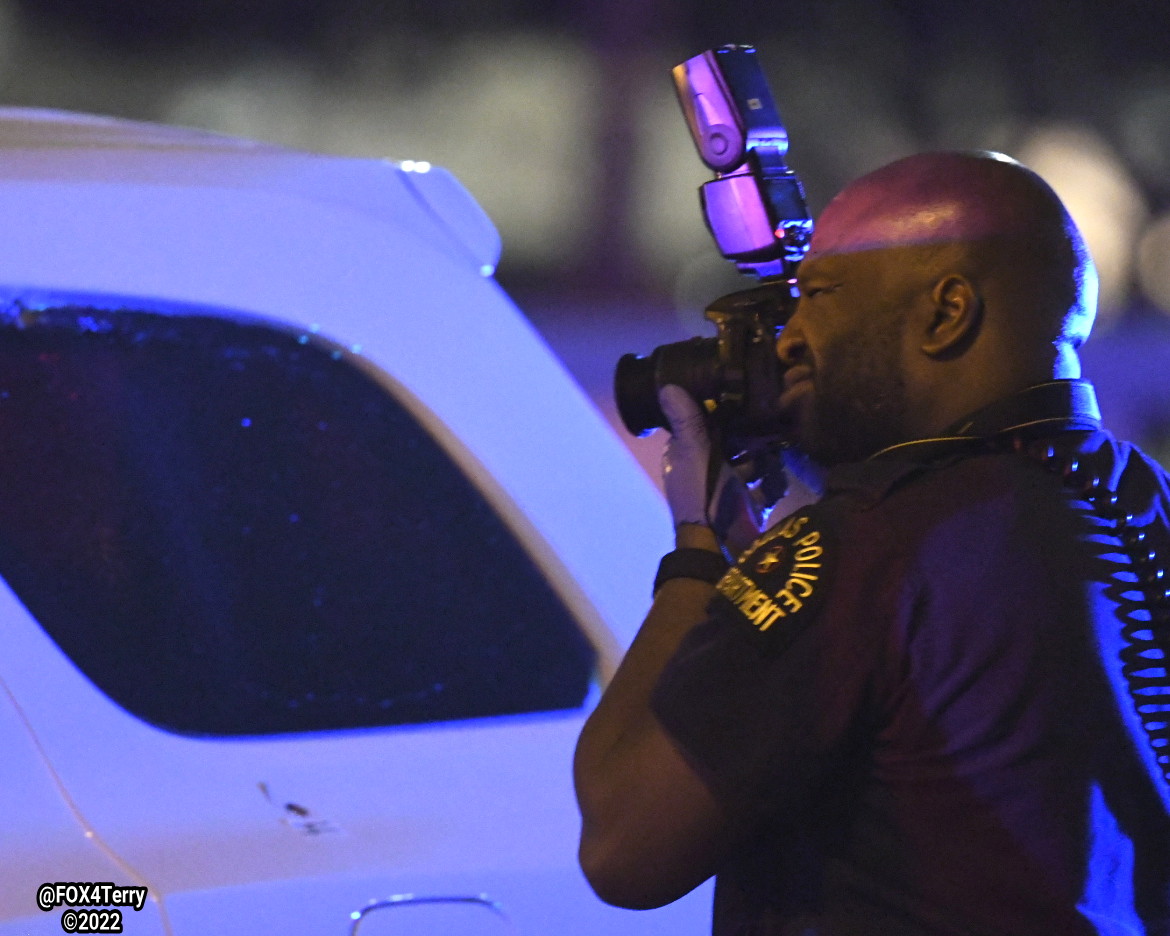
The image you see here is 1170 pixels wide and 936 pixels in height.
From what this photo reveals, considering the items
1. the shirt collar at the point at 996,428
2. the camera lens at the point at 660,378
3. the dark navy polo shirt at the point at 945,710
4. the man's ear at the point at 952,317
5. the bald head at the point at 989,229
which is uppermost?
the bald head at the point at 989,229

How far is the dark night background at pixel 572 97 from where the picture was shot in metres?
7.85

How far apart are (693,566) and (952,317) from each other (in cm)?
32

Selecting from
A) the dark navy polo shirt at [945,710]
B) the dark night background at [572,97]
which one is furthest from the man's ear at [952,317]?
the dark night background at [572,97]

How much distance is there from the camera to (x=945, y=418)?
1.31m

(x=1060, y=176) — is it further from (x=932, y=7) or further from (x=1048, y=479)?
(x=1048, y=479)

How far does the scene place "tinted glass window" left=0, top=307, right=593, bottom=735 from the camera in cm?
149

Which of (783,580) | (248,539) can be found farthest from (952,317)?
(248,539)

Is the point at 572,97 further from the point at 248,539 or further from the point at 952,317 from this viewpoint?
the point at 952,317

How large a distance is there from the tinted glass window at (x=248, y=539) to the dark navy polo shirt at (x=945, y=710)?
0.39 meters

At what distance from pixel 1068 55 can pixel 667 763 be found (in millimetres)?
8505

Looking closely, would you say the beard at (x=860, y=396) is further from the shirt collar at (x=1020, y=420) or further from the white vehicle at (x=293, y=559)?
the white vehicle at (x=293, y=559)

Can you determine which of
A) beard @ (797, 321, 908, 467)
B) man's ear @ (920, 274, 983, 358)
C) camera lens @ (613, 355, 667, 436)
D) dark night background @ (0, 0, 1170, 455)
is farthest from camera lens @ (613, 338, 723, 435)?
dark night background @ (0, 0, 1170, 455)

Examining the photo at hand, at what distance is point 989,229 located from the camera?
1.29m

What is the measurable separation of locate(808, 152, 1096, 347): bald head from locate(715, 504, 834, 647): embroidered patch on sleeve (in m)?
0.25
